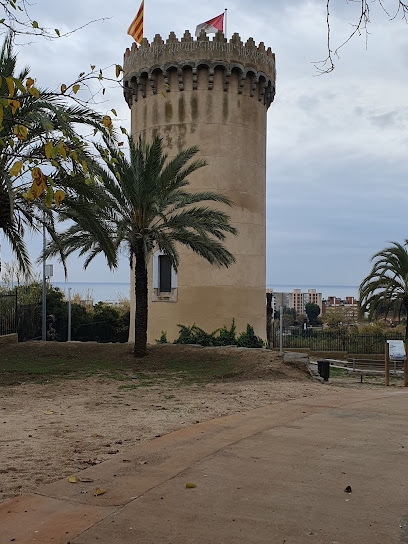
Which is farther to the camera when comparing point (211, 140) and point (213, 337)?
point (211, 140)

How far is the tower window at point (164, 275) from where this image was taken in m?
23.9

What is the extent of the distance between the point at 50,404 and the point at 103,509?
5.56 m

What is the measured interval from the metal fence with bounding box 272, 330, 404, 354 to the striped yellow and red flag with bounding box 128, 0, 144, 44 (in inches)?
613

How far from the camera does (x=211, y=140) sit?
76.5 feet

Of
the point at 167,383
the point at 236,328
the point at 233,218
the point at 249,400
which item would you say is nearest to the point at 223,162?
the point at 233,218

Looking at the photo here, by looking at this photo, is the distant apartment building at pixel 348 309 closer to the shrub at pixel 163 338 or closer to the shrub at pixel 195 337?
the shrub at pixel 195 337

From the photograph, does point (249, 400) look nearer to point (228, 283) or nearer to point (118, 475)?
point (118, 475)

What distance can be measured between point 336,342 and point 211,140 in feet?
42.9

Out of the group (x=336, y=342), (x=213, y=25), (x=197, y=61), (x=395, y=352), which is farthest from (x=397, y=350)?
(x=336, y=342)

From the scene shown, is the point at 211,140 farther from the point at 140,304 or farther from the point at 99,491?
the point at 99,491

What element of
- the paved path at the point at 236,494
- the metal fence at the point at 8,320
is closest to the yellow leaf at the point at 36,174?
the paved path at the point at 236,494

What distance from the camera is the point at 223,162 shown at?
23.4 m

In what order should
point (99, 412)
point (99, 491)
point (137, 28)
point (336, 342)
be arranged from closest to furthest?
1. point (99, 491)
2. point (99, 412)
3. point (137, 28)
4. point (336, 342)

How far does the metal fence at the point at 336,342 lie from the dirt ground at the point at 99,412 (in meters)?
15.6
